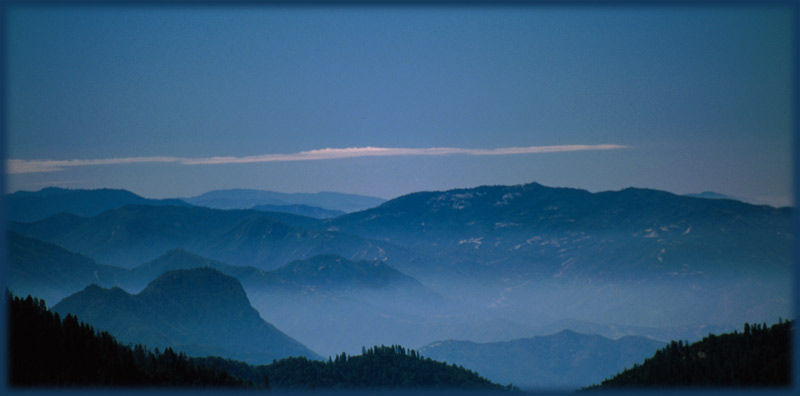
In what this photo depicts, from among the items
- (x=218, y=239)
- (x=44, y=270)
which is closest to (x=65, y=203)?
(x=44, y=270)

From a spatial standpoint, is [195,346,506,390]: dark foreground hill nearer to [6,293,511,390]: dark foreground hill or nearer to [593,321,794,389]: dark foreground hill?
[6,293,511,390]: dark foreground hill

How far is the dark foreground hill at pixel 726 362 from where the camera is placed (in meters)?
16.9

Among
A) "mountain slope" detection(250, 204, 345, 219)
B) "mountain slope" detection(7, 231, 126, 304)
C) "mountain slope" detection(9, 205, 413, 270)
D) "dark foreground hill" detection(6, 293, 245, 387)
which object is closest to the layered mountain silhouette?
"mountain slope" detection(7, 231, 126, 304)

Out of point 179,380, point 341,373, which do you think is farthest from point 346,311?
point 179,380

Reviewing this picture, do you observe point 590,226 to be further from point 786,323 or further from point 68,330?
point 68,330

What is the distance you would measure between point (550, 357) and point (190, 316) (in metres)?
45.4

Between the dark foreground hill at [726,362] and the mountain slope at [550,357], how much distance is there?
5408cm

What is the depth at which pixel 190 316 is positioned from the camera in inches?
3369

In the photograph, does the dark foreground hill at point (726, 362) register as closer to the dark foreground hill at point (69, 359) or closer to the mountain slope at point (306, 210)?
the dark foreground hill at point (69, 359)

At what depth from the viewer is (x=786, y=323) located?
2084 centimetres

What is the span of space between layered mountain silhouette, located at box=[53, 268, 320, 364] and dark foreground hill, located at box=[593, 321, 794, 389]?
53660mm

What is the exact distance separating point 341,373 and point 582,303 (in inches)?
4503

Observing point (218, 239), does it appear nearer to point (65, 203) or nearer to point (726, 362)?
point (65, 203)

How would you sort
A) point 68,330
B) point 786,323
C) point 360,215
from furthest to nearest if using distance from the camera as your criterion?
point 360,215, point 786,323, point 68,330
